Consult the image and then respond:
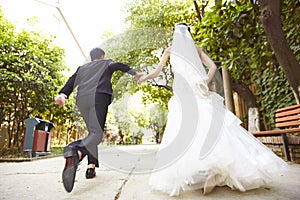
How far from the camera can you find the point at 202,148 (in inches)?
64.0

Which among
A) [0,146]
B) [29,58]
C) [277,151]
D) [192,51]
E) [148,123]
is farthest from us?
[148,123]

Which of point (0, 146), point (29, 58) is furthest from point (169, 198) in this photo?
point (0, 146)

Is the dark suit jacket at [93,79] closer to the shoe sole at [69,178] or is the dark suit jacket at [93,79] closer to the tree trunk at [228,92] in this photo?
the shoe sole at [69,178]

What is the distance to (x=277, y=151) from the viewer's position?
12.0 feet

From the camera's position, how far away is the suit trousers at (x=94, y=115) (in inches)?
87.4

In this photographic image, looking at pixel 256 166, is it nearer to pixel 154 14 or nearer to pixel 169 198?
pixel 169 198

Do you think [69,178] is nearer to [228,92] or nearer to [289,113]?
[289,113]

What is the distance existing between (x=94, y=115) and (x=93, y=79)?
1.33ft

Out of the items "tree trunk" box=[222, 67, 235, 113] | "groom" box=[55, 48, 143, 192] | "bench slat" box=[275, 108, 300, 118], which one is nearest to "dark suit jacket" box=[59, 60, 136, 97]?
"groom" box=[55, 48, 143, 192]

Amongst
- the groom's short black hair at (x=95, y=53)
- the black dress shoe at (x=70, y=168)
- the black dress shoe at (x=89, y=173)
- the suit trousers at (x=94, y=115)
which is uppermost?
the groom's short black hair at (x=95, y=53)

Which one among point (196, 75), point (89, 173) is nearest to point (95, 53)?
point (196, 75)

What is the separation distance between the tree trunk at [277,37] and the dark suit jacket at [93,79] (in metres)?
1.91

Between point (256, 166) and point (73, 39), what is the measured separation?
1568 centimetres

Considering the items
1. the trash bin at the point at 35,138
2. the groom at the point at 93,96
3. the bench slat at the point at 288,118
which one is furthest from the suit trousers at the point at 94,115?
the trash bin at the point at 35,138
